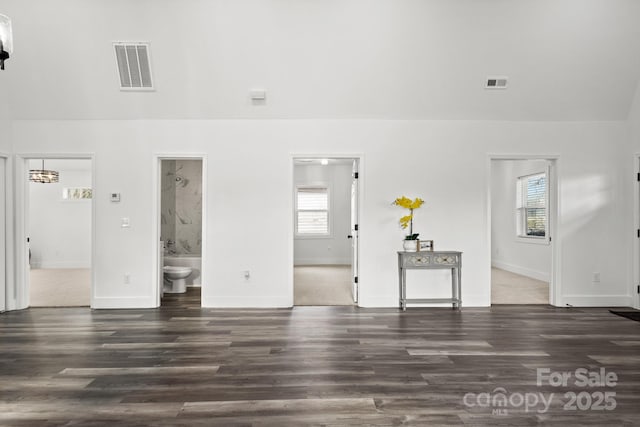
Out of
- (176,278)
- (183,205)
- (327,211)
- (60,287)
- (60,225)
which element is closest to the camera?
(176,278)

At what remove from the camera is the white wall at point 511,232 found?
7.78 meters

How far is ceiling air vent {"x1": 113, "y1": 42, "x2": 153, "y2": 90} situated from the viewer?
470cm

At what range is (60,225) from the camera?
10.3 meters

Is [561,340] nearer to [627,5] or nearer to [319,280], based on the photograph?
[627,5]

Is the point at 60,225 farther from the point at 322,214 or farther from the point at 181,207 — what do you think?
the point at 322,214

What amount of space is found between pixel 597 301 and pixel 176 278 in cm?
610

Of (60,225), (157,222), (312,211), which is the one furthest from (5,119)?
(312,211)

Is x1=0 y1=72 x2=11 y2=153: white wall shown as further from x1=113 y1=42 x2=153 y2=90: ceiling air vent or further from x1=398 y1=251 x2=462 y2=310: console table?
x1=398 y1=251 x2=462 y2=310: console table

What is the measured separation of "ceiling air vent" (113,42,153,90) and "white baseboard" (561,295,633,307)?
6077 millimetres

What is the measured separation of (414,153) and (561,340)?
2744 mm

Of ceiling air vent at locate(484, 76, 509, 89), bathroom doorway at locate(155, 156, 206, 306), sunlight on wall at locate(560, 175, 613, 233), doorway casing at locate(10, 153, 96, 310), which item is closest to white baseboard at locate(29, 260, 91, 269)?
bathroom doorway at locate(155, 156, 206, 306)

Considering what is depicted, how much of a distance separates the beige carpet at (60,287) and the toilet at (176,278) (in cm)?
112

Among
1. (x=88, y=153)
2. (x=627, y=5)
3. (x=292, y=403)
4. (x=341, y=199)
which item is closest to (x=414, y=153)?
(x=627, y=5)

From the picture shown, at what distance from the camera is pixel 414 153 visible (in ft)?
17.8
